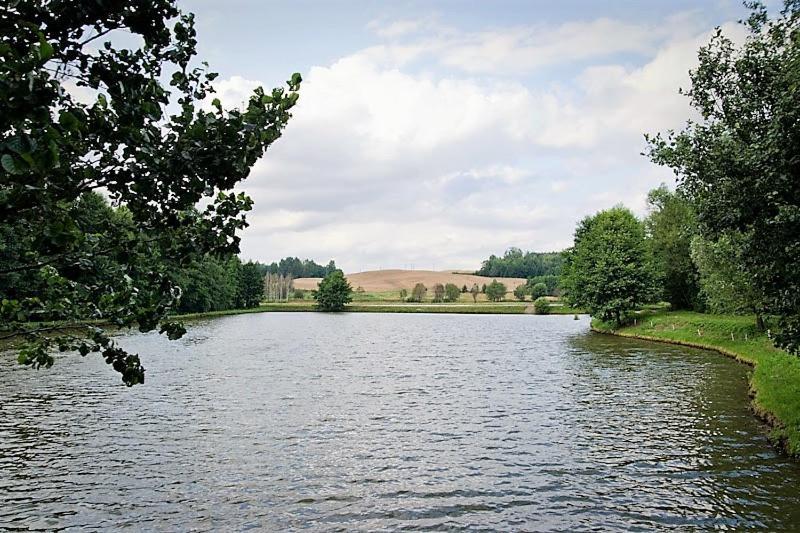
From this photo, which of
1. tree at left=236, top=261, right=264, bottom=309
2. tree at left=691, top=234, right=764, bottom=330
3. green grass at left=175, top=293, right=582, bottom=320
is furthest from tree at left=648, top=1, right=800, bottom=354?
tree at left=236, top=261, right=264, bottom=309

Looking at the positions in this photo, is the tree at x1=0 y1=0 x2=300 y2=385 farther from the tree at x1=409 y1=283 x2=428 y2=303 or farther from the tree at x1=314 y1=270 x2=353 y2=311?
the tree at x1=409 y1=283 x2=428 y2=303

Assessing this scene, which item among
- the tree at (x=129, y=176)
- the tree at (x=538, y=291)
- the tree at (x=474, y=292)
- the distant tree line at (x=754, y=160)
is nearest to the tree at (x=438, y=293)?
the tree at (x=474, y=292)

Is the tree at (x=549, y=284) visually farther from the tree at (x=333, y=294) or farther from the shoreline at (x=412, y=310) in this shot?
the tree at (x=333, y=294)

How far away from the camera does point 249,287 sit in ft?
448

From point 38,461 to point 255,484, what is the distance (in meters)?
6.38

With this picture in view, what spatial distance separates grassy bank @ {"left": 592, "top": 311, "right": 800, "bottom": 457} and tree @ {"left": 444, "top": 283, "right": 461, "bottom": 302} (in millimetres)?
88637

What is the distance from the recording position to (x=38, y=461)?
15.6 meters

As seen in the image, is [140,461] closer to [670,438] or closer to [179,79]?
[179,79]

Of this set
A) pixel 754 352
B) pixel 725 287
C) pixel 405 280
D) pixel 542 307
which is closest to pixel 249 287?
pixel 405 280

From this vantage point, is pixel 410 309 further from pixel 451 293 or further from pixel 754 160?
pixel 754 160

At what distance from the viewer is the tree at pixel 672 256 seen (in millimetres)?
58125

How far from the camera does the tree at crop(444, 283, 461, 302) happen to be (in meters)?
157

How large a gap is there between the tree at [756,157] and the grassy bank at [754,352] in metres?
4.26

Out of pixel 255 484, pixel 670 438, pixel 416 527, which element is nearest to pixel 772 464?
pixel 670 438
